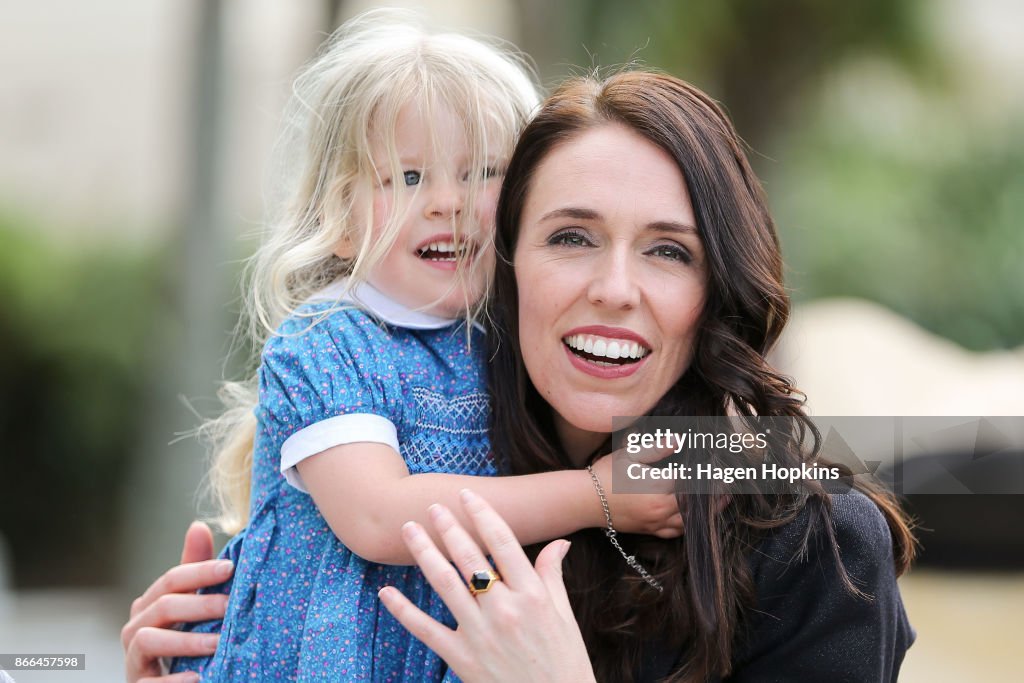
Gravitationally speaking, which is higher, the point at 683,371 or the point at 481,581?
the point at 683,371

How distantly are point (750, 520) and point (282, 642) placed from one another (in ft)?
3.45

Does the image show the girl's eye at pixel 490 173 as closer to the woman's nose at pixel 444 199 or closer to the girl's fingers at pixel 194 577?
the woman's nose at pixel 444 199

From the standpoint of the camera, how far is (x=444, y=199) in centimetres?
277

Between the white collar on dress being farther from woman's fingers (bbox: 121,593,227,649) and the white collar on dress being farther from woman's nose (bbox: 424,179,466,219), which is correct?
woman's fingers (bbox: 121,593,227,649)

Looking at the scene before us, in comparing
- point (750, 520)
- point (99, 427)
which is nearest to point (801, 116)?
point (99, 427)

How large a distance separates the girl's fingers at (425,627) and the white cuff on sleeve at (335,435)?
1.23 feet

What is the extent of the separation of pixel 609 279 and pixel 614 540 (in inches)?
22.7

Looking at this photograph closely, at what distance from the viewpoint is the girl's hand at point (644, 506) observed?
8.09 feet

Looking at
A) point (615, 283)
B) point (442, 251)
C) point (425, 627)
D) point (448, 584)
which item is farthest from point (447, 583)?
point (442, 251)

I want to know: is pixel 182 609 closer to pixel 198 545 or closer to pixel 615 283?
pixel 198 545

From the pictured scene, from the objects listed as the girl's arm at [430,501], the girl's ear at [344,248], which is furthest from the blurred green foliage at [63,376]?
the girl's arm at [430,501]

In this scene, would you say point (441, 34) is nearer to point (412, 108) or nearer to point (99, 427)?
point (412, 108)

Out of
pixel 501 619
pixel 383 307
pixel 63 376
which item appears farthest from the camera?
pixel 63 376

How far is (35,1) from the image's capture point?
433 inches
